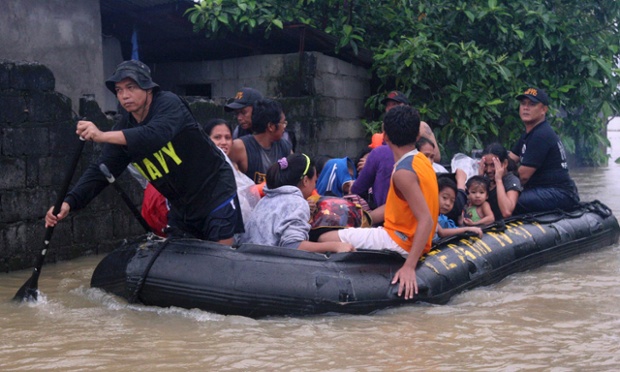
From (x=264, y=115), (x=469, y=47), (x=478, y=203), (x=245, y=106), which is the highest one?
(x=469, y=47)

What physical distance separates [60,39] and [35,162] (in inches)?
91.7

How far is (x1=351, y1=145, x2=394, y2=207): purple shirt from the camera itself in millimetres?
6020

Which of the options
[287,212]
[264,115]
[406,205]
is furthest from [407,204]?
[264,115]

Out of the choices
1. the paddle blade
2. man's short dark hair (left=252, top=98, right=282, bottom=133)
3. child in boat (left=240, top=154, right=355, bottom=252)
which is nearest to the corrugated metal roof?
man's short dark hair (left=252, top=98, right=282, bottom=133)

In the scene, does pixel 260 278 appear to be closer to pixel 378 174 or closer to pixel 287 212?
pixel 287 212

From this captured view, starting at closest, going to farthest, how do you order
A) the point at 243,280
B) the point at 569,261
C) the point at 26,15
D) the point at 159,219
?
the point at 243,280 < the point at 159,219 < the point at 569,261 < the point at 26,15

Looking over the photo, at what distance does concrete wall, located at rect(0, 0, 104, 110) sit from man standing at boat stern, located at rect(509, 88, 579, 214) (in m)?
4.67

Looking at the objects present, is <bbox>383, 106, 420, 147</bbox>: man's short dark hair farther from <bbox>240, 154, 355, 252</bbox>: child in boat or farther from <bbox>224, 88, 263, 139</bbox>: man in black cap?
<bbox>224, 88, 263, 139</bbox>: man in black cap

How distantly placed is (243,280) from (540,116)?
3725 mm

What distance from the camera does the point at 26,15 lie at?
827 cm

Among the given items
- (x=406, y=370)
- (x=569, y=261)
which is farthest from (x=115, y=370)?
(x=569, y=261)

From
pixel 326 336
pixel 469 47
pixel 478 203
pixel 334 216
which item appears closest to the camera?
pixel 326 336

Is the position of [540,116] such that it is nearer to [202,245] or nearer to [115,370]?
[202,245]

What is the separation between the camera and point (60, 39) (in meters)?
8.66
